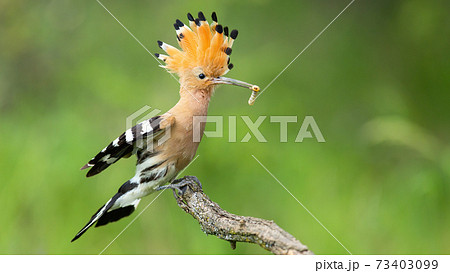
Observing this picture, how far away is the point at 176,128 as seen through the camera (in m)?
3.13

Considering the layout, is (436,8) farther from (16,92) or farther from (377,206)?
(16,92)

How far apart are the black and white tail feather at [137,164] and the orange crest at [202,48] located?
423 millimetres

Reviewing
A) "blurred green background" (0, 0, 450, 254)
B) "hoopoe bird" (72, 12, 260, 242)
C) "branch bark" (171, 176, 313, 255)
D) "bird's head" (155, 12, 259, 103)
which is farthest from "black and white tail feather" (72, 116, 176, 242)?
"blurred green background" (0, 0, 450, 254)

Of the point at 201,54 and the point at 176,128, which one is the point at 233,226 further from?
the point at 201,54

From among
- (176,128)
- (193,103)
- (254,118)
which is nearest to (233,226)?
(176,128)

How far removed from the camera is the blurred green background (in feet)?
14.0

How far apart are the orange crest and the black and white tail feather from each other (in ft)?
1.39

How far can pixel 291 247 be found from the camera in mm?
2322

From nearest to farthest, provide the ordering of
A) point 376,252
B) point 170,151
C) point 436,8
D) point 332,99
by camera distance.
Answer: point 170,151 < point 376,252 < point 436,8 < point 332,99

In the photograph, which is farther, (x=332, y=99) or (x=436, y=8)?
(x=332, y=99)

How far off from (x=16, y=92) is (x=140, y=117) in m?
1.43

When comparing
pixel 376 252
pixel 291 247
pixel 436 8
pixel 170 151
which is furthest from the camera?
pixel 436 8

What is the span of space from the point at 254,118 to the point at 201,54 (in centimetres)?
140

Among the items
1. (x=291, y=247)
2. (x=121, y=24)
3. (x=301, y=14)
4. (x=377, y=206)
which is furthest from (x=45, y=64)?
(x=291, y=247)
